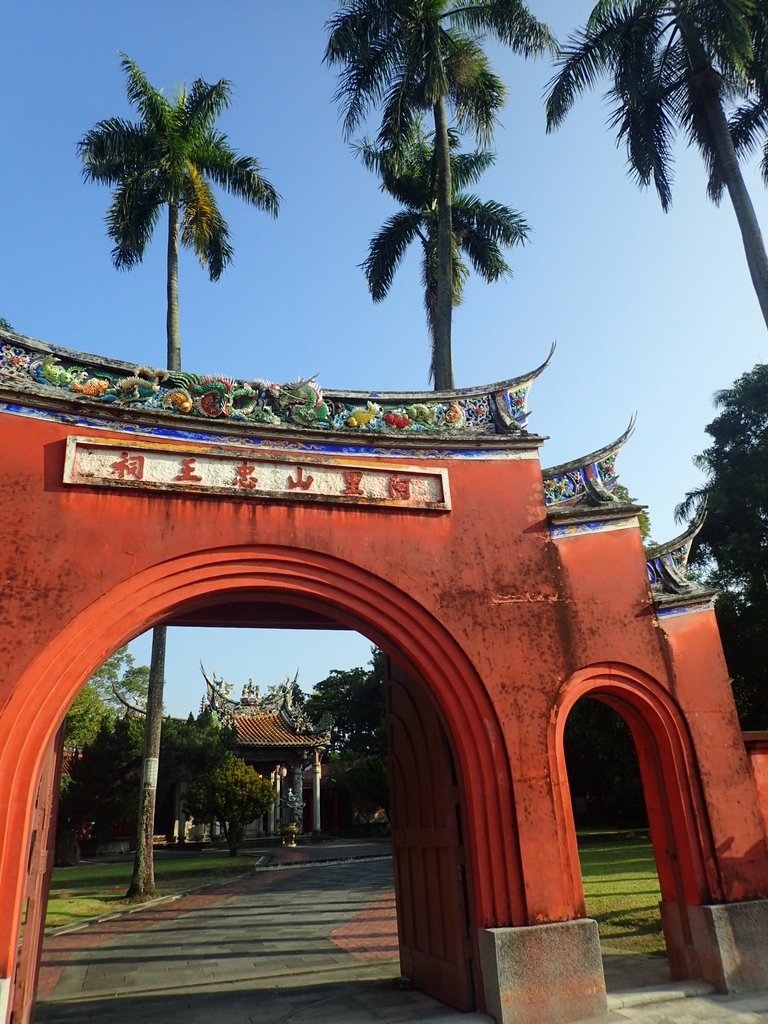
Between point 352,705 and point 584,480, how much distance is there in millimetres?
33598

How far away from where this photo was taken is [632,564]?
6.67 m

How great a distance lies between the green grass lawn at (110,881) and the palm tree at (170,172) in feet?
33.8

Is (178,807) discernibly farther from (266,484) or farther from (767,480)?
(266,484)

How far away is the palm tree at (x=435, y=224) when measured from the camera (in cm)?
1479

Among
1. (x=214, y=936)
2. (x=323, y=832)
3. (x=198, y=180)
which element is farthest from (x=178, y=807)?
(x=198, y=180)

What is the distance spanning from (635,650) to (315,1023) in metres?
3.97

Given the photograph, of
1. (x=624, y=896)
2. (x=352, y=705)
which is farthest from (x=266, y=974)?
(x=352, y=705)

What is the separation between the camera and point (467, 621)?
6027 millimetres

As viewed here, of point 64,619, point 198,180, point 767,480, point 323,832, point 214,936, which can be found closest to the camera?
point 64,619

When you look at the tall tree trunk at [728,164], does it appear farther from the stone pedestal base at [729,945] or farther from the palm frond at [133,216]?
the palm frond at [133,216]

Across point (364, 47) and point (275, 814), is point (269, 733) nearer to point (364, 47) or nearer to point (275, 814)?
point (275, 814)

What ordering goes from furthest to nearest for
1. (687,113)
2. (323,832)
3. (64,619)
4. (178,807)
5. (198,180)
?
1. (323,832)
2. (178,807)
3. (198,180)
4. (687,113)
5. (64,619)

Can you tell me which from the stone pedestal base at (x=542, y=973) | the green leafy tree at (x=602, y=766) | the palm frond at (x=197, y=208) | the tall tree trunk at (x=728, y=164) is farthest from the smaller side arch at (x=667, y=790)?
the palm frond at (x=197, y=208)

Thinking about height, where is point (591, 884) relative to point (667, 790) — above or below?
below
